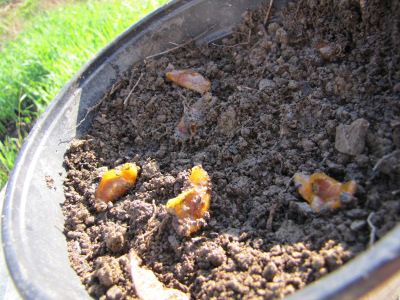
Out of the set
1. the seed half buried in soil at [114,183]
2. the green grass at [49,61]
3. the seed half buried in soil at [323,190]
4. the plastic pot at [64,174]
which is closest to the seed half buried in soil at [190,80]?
the plastic pot at [64,174]

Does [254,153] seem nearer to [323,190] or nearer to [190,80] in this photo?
[323,190]

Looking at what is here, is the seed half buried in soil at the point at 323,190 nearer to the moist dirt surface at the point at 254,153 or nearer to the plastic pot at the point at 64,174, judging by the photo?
the moist dirt surface at the point at 254,153

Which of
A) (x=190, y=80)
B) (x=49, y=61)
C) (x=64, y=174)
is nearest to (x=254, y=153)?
(x=190, y=80)

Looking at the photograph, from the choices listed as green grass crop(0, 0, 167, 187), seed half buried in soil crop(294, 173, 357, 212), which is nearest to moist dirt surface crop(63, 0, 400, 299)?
seed half buried in soil crop(294, 173, 357, 212)

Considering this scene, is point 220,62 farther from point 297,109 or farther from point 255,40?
point 297,109

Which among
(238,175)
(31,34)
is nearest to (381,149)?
(238,175)

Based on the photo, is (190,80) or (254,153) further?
(190,80)
